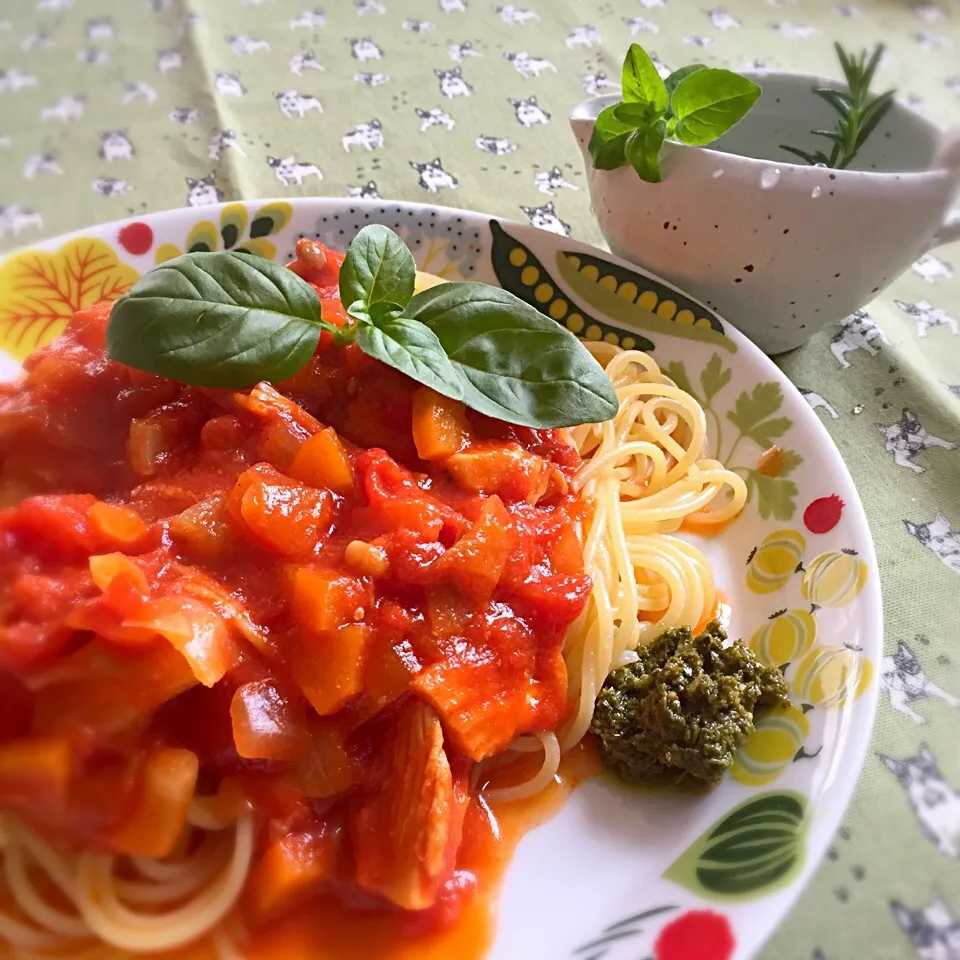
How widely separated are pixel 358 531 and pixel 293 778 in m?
0.75

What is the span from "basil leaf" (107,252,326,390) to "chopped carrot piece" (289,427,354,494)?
0.85ft

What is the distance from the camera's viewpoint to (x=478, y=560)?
2686 mm

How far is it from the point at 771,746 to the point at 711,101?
2.47 m

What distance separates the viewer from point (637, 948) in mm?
2254

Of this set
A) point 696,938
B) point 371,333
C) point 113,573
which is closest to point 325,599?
point 113,573

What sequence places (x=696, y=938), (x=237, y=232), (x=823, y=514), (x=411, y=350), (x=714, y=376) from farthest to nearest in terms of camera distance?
1. (x=237, y=232)
2. (x=714, y=376)
3. (x=823, y=514)
4. (x=411, y=350)
5. (x=696, y=938)

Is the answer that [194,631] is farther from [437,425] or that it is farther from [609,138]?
[609,138]

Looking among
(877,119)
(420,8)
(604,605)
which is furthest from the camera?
(420,8)

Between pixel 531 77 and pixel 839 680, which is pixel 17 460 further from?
pixel 531 77

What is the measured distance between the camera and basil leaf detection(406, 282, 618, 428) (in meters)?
2.94

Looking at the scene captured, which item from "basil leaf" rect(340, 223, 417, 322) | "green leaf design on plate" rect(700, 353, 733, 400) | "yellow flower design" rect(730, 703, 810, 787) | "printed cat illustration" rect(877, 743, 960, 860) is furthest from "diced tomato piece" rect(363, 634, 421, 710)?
"green leaf design on plate" rect(700, 353, 733, 400)

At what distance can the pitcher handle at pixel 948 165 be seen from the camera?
11.2 feet

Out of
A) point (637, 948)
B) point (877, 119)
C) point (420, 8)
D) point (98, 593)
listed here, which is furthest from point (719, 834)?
point (420, 8)

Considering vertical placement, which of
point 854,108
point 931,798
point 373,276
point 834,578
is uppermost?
point 854,108
